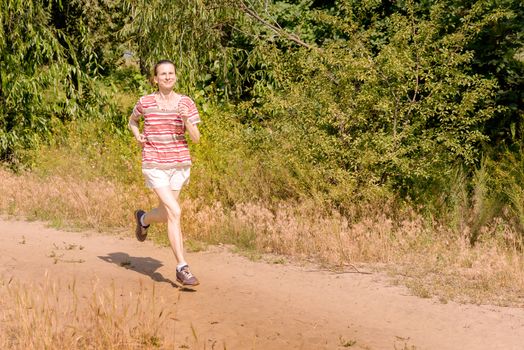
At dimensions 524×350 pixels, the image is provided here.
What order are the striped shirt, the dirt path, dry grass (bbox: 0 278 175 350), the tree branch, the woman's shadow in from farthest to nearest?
1. the tree branch
2. the woman's shadow
3. the striped shirt
4. the dirt path
5. dry grass (bbox: 0 278 175 350)

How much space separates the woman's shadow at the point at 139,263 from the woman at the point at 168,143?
2.53ft

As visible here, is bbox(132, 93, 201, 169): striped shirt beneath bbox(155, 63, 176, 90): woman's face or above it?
beneath

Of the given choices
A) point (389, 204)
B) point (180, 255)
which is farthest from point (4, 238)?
point (389, 204)

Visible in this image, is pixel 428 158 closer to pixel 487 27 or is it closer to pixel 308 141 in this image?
pixel 308 141

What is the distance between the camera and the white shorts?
6.91 meters

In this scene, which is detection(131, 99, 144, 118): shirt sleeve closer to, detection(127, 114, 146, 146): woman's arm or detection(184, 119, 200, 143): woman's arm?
detection(127, 114, 146, 146): woman's arm

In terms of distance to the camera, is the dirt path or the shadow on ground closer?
the dirt path

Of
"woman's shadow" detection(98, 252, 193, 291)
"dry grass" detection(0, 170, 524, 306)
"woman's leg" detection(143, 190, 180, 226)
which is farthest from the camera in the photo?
"woman's shadow" detection(98, 252, 193, 291)

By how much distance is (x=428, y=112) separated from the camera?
935cm

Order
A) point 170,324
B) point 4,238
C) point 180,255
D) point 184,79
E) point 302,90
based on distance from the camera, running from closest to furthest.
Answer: point 170,324
point 180,255
point 4,238
point 302,90
point 184,79

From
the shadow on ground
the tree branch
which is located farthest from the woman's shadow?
the tree branch

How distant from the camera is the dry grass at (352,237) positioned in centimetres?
722

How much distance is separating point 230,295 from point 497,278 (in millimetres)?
2640

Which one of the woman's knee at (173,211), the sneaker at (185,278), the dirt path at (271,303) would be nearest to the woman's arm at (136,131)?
the woman's knee at (173,211)
